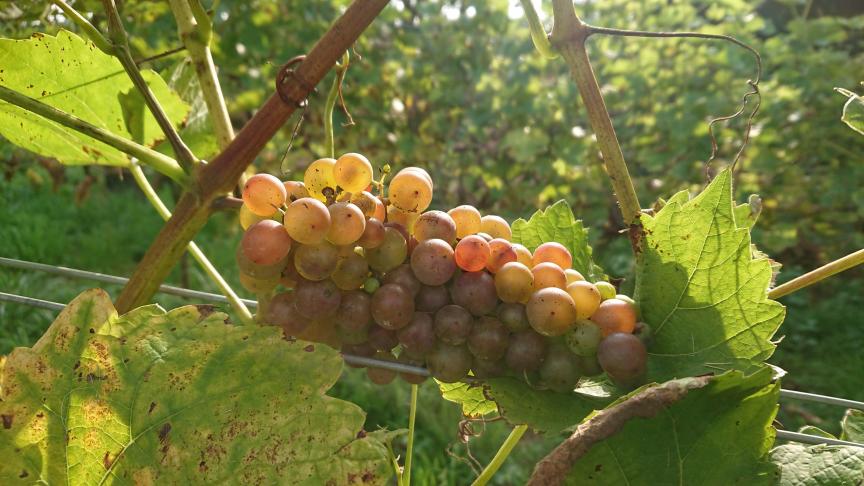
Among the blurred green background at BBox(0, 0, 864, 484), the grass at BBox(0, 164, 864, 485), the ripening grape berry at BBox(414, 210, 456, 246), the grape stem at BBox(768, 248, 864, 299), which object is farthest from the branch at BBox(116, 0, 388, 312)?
the blurred green background at BBox(0, 0, 864, 484)

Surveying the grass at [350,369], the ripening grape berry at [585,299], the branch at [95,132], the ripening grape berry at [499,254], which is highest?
the grass at [350,369]

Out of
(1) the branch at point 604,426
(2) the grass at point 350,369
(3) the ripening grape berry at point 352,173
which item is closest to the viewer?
(1) the branch at point 604,426

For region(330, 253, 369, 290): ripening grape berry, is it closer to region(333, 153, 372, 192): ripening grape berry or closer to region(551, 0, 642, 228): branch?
region(333, 153, 372, 192): ripening grape berry

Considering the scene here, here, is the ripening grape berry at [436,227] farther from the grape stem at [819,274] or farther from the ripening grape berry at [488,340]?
the grape stem at [819,274]

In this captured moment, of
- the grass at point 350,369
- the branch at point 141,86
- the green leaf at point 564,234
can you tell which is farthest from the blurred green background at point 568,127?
the green leaf at point 564,234

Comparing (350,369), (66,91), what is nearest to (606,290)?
(66,91)

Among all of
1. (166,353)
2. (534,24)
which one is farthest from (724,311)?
(166,353)
